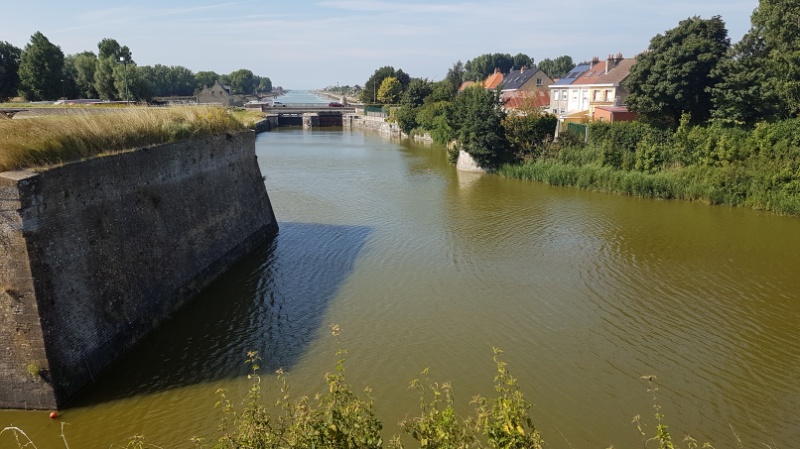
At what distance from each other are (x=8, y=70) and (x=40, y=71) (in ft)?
14.8

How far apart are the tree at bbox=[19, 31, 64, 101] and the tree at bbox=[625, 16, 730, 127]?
162ft


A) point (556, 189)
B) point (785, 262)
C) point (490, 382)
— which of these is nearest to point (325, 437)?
point (490, 382)

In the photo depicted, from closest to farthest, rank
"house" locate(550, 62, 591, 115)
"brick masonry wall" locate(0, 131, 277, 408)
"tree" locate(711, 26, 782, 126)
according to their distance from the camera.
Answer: "brick masonry wall" locate(0, 131, 277, 408), "tree" locate(711, 26, 782, 126), "house" locate(550, 62, 591, 115)

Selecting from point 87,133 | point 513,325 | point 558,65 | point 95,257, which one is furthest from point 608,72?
point 558,65

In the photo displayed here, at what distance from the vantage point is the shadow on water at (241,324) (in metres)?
10.1

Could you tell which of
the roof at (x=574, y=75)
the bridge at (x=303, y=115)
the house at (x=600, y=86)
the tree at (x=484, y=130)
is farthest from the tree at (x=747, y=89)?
the bridge at (x=303, y=115)

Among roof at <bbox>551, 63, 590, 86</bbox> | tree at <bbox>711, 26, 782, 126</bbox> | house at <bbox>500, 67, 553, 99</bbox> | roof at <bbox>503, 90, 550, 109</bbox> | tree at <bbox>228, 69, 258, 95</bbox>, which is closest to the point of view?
tree at <bbox>711, 26, 782, 126</bbox>

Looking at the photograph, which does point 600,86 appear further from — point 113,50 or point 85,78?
point 113,50

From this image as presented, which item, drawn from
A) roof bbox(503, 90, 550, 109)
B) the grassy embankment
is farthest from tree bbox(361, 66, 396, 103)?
the grassy embankment

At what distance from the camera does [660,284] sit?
15.1 m

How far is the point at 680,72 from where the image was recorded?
27.3m

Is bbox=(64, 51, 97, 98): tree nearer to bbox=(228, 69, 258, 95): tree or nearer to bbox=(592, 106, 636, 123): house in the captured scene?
bbox=(592, 106, 636, 123): house

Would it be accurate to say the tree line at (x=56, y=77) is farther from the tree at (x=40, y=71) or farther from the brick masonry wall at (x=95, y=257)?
the brick masonry wall at (x=95, y=257)

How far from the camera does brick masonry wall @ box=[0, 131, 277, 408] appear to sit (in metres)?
8.81
